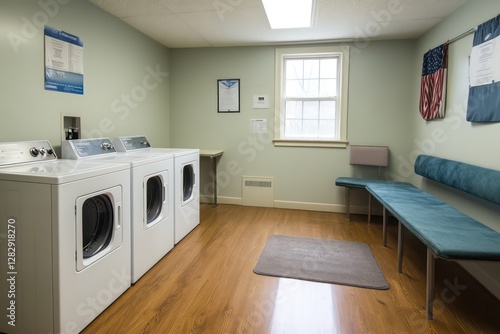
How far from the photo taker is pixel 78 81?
262 cm

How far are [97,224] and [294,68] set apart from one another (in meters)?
3.20

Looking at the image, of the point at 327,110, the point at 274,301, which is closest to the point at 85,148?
the point at 274,301

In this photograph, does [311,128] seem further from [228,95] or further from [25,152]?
[25,152]

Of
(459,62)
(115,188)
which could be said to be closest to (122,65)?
(115,188)

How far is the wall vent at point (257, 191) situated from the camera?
13.9ft

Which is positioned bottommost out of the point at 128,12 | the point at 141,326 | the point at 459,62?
the point at 141,326

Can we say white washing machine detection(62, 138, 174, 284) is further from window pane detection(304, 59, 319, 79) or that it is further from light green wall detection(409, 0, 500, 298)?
light green wall detection(409, 0, 500, 298)

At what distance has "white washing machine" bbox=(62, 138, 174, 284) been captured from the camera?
2.13m

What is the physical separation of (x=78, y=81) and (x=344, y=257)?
2.83m

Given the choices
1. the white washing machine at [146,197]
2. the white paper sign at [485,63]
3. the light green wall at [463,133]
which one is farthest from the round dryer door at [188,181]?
the white paper sign at [485,63]

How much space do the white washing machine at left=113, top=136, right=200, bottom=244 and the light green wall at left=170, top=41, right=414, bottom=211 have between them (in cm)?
116

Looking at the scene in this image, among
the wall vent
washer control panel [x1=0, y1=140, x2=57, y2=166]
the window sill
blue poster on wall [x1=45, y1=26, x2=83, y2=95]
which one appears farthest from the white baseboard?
blue poster on wall [x1=45, y1=26, x2=83, y2=95]

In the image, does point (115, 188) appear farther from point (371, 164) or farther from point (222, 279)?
point (371, 164)

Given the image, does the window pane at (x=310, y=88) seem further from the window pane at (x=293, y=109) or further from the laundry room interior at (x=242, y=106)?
the laundry room interior at (x=242, y=106)
